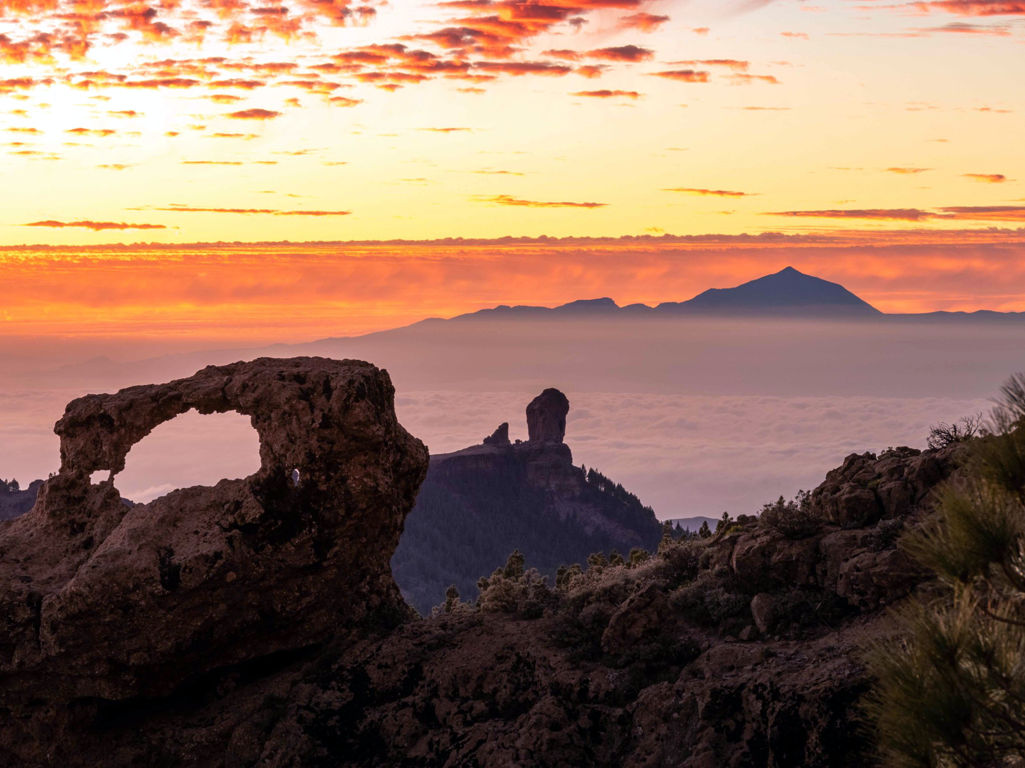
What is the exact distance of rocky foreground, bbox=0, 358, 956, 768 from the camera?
20.5 metres

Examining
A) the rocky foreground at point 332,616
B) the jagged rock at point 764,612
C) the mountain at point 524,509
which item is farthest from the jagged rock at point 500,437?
the jagged rock at point 764,612

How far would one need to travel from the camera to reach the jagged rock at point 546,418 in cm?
16162

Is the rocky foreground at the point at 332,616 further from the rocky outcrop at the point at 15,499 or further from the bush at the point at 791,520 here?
the rocky outcrop at the point at 15,499

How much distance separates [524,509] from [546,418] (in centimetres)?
1462

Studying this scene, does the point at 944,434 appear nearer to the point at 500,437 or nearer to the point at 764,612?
the point at 764,612

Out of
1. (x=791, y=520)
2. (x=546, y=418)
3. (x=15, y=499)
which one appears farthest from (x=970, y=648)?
(x=546, y=418)

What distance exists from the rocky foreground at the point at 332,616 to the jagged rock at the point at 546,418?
13694 centimetres

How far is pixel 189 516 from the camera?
884 inches

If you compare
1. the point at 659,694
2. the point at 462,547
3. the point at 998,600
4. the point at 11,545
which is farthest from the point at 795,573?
the point at 462,547

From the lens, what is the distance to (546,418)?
163875 millimetres

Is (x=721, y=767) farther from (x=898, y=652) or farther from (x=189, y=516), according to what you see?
(x=189, y=516)

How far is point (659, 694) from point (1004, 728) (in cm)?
878

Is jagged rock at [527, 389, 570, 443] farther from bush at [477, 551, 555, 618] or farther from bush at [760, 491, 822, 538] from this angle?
bush at [760, 491, 822, 538]

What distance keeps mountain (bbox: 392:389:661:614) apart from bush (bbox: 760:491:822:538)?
382 feet
